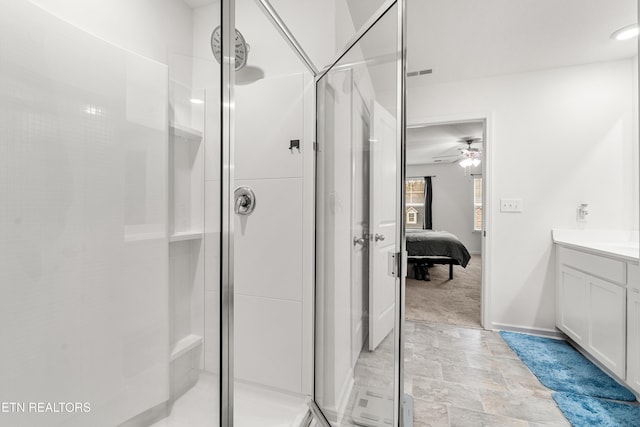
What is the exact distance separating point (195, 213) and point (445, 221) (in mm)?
7844

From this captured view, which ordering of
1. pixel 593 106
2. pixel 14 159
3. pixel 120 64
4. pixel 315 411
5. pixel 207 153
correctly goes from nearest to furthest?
pixel 14 159 → pixel 120 64 → pixel 207 153 → pixel 315 411 → pixel 593 106

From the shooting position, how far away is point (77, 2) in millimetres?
640

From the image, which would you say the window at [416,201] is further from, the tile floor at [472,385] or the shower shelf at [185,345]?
the shower shelf at [185,345]

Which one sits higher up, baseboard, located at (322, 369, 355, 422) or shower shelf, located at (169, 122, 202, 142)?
shower shelf, located at (169, 122, 202, 142)

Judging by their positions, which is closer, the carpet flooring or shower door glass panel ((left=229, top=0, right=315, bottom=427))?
shower door glass panel ((left=229, top=0, right=315, bottom=427))

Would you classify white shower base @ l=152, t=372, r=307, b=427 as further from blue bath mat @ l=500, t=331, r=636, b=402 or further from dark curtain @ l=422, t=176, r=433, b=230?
dark curtain @ l=422, t=176, r=433, b=230

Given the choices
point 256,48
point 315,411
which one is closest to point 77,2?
point 256,48

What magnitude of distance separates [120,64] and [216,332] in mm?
838

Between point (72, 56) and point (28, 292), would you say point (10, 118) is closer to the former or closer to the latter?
point (72, 56)

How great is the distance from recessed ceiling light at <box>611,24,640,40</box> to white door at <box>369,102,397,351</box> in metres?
2.23

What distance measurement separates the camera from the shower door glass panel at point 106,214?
1.90 feet

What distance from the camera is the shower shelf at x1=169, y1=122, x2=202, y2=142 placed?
2.65 feet

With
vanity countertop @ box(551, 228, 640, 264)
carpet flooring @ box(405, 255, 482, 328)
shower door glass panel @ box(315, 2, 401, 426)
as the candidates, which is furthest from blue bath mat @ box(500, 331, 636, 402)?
shower door glass panel @ box(315, 2, 401, 426)

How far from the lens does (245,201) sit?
1502mm
